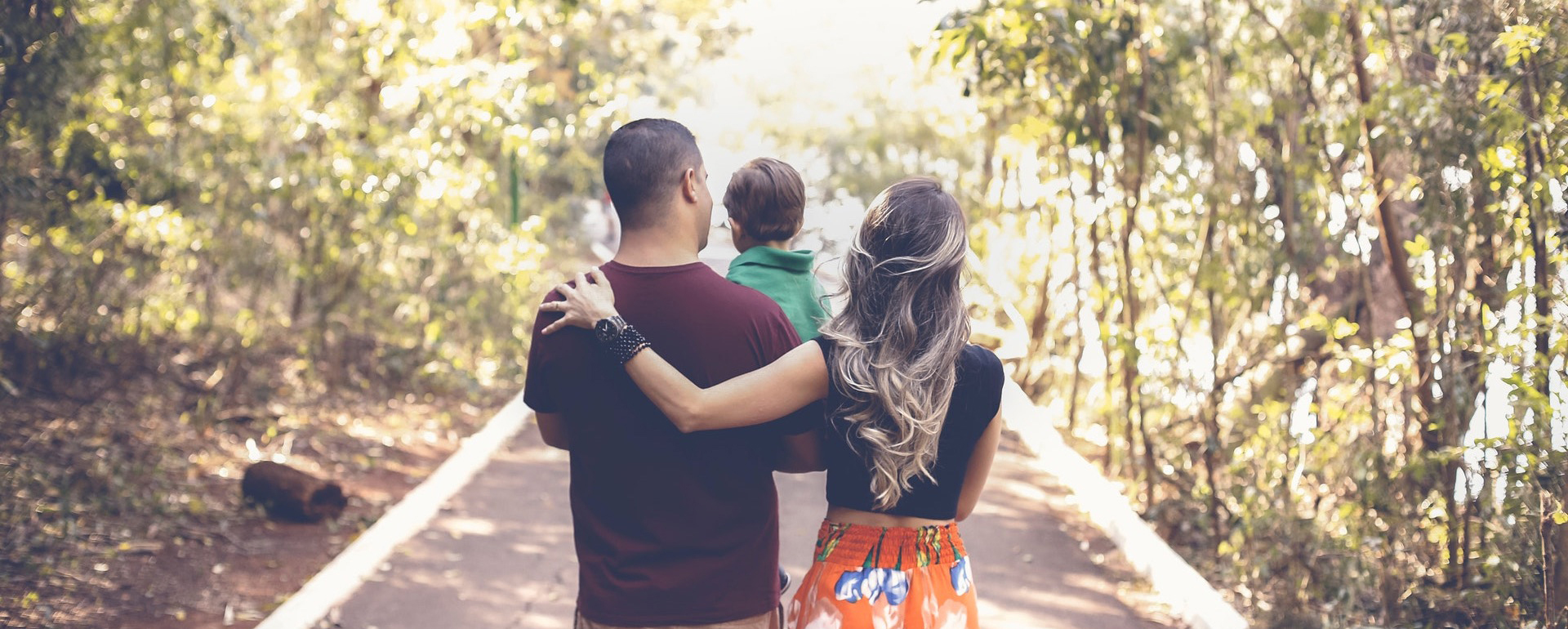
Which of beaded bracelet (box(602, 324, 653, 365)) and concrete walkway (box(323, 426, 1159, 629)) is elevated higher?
beaded bracelet (box(602, 324, 653, 365))

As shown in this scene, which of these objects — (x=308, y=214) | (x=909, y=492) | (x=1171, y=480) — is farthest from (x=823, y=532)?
(x=308, y=214)

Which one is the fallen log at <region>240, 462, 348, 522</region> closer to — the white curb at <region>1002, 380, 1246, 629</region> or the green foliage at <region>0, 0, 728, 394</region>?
the green foliage at <region>0, 0, 728, 394</region>

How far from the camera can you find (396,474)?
9.21 meters

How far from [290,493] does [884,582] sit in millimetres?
5647

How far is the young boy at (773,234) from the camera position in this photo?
11.6 ft

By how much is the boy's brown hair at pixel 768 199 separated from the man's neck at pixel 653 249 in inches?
32.4

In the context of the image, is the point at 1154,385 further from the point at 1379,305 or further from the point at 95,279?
the point at 95,279

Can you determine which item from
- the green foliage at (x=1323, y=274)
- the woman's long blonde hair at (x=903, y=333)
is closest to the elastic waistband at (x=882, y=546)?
the woman's long blonde hair at (x=903, y=333)

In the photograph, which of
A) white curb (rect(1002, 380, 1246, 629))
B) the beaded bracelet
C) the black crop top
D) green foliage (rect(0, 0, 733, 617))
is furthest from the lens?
green foliage (rect(0, 0, 733, 617))

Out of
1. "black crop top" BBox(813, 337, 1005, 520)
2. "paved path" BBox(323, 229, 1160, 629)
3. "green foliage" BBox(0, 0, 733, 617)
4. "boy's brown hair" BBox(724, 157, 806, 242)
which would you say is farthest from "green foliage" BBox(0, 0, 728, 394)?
"black crop top" BBox(813, 337, 1005, 520)

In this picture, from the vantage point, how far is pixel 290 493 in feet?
24.8

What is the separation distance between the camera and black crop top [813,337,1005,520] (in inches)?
112

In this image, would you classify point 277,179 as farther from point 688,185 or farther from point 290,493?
point 688,185

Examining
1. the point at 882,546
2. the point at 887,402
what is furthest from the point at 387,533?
the point at 887,402
